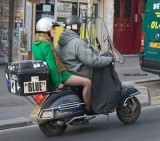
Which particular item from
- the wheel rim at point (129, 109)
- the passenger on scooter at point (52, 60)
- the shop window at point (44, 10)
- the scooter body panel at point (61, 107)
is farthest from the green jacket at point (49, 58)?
the shop window at point (44, 10)

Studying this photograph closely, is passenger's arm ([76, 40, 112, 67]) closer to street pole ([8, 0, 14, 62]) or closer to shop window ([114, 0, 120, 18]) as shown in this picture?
street pole ([8, 0, 14, 62])

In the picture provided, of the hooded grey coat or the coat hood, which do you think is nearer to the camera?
the hooded grey coat

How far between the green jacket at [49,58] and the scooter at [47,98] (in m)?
0.10

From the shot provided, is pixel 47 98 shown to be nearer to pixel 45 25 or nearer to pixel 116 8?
pixel 45 25

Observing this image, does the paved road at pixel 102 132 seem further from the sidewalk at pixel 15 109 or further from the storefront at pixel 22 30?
the storefront at pixel 22 30

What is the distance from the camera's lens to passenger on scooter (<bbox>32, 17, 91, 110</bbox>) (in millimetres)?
7129

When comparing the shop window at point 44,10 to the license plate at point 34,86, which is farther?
the shop window at point 44,10

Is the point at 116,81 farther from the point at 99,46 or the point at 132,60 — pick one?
the point at 132,60

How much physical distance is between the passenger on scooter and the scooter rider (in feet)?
0.54

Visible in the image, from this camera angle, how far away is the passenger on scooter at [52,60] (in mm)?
7129

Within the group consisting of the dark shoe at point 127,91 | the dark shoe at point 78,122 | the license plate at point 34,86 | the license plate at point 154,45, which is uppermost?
the license plate at point 154,45

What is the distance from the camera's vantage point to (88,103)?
738 centimetres

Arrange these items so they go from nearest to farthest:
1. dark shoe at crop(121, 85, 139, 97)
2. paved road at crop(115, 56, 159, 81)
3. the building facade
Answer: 1. dark shoe at crop(121, 85, 139, 97)
2. paved road at crop(115, 56, 159, 81)
3. the building facade

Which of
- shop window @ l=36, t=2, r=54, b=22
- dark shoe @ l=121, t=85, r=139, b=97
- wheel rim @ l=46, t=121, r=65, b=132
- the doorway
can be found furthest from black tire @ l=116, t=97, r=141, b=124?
the doorway
